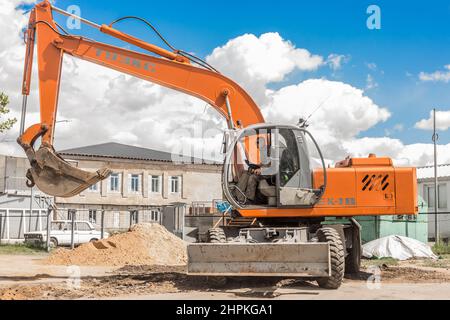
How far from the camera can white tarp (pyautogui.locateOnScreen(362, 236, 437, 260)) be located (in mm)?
21656

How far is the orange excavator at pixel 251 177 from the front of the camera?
10.8 m

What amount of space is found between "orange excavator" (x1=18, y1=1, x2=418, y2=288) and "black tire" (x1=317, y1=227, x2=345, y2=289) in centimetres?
2

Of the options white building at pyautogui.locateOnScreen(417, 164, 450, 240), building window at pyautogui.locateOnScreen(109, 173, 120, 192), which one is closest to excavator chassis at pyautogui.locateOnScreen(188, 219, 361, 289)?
white building at pyautogui.locateOnScreen(417, 164, 450, 240)

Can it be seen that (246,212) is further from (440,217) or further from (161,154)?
(161,154)

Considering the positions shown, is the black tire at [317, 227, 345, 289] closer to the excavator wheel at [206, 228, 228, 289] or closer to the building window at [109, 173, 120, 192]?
the excavator wheel at [206, 228, 228, 289]

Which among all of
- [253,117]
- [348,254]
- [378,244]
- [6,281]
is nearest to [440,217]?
[378,244]

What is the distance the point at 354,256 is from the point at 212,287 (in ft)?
12.9

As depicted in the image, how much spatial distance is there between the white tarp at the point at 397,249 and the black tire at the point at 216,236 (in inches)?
456

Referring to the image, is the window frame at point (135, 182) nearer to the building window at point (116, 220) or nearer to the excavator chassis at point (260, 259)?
the building window at point (116, 220)

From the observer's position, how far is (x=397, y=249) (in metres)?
21.8

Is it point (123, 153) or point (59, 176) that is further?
point (123, 153)

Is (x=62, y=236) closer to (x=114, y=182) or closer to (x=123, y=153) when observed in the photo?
(x=114, y=182)

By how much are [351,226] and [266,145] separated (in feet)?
9.85

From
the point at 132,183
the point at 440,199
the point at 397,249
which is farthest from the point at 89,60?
the point at 132,183
